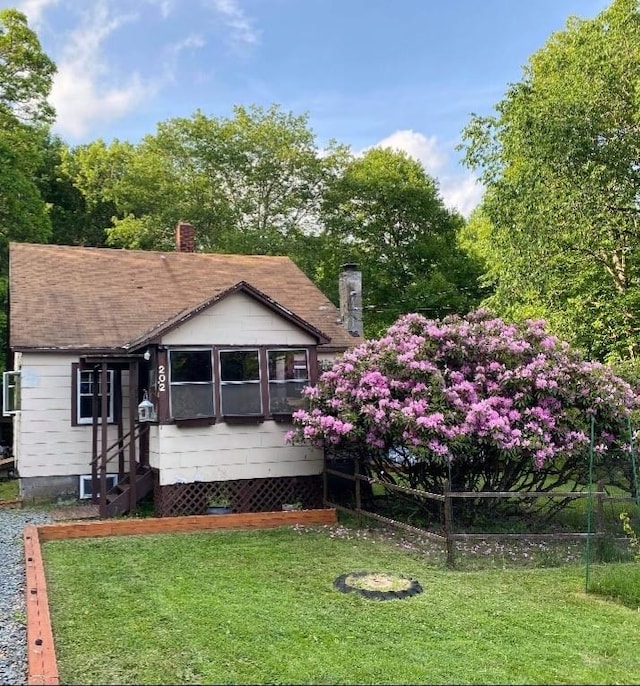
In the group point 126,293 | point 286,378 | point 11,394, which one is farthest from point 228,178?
point 286,378

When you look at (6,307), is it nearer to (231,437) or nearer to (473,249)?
(231,437)

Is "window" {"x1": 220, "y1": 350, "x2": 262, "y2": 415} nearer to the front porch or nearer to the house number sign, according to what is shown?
A: the house number sign

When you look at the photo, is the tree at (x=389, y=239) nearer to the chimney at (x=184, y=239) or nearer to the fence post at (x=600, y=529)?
the chimney at (x=184, y=239)

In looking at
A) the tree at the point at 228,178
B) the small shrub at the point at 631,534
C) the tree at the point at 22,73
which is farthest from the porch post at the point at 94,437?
the tree at the point at 228,178

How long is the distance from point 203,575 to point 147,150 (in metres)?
27.4

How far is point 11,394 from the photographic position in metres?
14.4

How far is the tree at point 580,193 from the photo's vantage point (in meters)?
15.4

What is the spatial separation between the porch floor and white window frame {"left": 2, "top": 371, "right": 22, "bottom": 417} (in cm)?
245

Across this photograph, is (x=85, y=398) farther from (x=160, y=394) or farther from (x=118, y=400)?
(x=160, y=394)

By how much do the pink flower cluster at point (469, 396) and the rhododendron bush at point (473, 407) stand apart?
2cm

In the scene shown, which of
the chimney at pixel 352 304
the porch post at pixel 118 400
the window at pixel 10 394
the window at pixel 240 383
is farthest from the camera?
the chimney at pixel 352 304

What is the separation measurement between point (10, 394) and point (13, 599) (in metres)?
9.00

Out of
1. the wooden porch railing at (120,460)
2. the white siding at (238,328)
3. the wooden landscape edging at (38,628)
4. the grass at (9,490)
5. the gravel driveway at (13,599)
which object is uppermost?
the white siding at (238,328)

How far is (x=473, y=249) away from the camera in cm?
3194
